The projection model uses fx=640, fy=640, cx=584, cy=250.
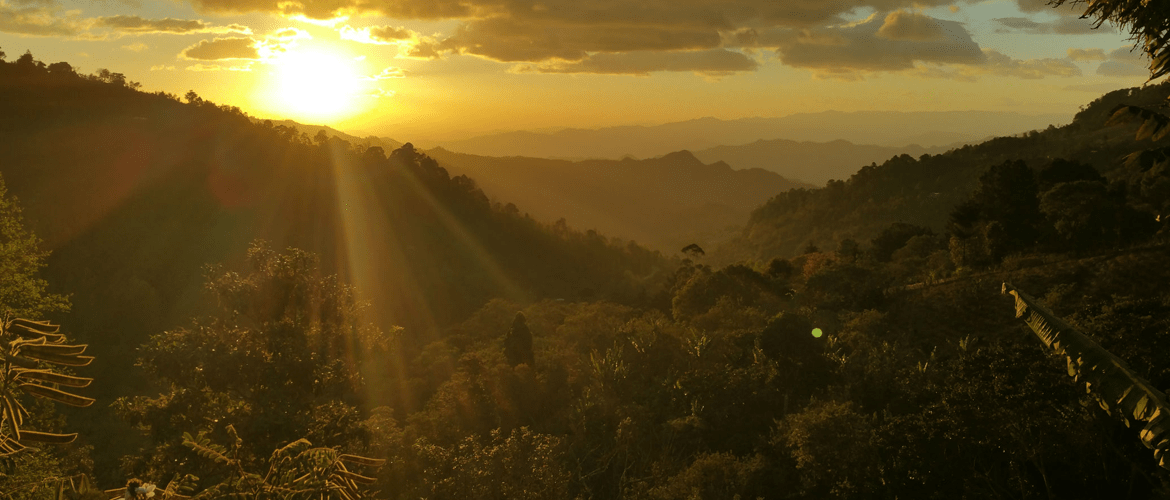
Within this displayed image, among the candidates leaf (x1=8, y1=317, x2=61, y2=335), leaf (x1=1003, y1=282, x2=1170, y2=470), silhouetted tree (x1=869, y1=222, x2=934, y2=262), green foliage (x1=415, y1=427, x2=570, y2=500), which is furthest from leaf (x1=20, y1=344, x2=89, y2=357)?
silhouetted tree (x1=869, y1=222, x2=934, y2=262)

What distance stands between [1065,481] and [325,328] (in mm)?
15214

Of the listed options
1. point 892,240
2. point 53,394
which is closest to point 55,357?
point 53,394

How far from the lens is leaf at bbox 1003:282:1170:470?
185 inches

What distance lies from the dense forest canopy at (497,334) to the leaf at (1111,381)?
1.49m

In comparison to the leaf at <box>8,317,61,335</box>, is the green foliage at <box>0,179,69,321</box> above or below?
below

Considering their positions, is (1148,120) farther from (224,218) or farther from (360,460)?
(224,218)

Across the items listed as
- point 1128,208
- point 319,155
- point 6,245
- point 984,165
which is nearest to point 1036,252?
point 1128,208

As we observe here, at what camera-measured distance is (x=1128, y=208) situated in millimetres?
32688

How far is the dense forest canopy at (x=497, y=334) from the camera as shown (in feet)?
40.8

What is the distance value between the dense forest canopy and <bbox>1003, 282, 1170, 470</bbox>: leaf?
1494 mm

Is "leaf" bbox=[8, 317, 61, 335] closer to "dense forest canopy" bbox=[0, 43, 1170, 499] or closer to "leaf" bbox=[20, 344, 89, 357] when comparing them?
"leaf" bbox=[20, 344, 89, 357]

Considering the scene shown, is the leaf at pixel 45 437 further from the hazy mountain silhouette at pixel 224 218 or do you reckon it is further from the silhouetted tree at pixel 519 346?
the hazy mountain silhouette at pixel 224 218

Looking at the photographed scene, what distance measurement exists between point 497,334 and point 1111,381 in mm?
36763

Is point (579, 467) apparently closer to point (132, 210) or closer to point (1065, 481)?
→ point (1065, 481)
